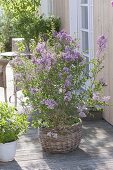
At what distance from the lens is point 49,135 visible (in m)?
4.36

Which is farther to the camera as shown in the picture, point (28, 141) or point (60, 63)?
point (28, 141)

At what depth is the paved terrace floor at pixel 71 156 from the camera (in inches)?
163

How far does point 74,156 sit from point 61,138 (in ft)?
0.79

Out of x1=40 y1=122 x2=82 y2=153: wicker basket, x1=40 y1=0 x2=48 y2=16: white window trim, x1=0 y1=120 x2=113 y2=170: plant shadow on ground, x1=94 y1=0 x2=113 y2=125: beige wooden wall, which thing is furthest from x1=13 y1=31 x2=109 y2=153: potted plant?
x1=40 y1=0 x2=48 y2=16: white window trim

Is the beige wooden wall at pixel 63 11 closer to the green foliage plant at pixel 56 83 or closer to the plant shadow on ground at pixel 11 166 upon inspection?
the green foliage plant at pixel 56 83

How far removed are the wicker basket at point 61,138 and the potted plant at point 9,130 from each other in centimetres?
26

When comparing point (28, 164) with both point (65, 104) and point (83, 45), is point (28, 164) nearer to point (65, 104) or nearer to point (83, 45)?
point (65, 104)

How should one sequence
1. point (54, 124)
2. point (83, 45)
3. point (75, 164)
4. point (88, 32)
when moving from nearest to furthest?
point (75, 164)
point (54, 124)
point (88, 32)
point (83, 45)

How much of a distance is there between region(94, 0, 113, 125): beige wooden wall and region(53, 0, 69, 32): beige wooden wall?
205 cm

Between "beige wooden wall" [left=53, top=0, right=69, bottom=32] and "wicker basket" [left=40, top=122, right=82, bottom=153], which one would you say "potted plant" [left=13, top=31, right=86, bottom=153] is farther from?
"beige wooden wall" [left=53, top=0, right=69, bottom=32]

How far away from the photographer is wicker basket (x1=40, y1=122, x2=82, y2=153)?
4418 mm

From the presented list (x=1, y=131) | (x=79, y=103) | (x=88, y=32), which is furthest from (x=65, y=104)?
(x=88, y=32)

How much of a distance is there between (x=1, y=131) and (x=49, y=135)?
1.69ft

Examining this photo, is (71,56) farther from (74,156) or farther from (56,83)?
(74,156)
